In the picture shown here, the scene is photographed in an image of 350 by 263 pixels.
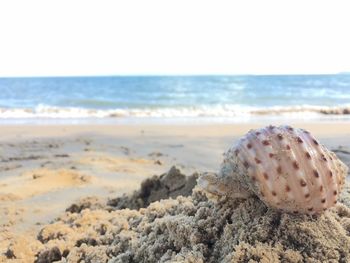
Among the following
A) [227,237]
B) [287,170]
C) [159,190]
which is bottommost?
[159,190]

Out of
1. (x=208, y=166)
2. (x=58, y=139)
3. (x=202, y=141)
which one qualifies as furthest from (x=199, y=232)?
(x=58, y=139)

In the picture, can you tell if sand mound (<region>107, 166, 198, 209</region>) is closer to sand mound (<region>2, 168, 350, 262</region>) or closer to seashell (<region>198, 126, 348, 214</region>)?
sand mound (<region>2, 168, 350, 262</region>)

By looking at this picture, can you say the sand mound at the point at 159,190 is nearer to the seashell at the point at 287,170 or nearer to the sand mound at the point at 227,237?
the sand mound at the point at 227,237

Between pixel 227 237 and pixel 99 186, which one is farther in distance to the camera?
pixel 99 186

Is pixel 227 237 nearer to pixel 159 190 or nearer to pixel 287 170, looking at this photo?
pixel 287 170

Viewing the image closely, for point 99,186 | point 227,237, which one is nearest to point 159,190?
point 99,186

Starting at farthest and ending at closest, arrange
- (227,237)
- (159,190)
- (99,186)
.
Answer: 1. (99,186)
2. (159,190)
3. (227,237)
